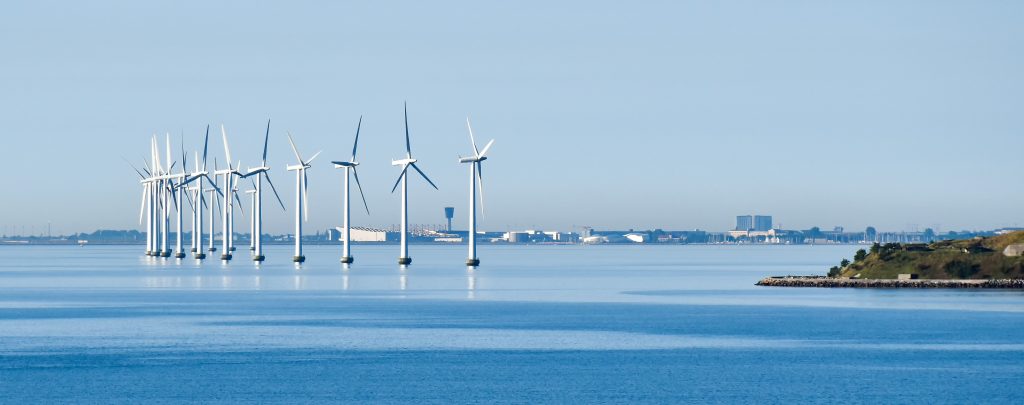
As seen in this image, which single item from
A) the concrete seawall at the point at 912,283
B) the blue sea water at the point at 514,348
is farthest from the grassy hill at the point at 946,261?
the blue sea water at the point at 514,348

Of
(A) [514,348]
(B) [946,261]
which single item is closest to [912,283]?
(B) [946,261]

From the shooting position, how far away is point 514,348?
263ft

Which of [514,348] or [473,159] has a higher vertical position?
[473,159]

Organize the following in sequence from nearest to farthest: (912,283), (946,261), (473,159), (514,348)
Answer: (514,348), (912,283), (946,261), (473,159)

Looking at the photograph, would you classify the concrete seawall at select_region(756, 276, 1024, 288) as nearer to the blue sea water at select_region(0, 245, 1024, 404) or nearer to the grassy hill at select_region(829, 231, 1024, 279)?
the grassy hill at select_region(829, 231, 1024, 279)

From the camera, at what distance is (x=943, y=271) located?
506 feet

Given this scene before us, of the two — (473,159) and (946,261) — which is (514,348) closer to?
(946,261)

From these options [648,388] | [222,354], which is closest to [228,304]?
[222,354]

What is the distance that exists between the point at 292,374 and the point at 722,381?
16.7 metres

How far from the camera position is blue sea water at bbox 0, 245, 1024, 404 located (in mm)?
62031

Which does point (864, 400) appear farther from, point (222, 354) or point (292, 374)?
point (222, 354)

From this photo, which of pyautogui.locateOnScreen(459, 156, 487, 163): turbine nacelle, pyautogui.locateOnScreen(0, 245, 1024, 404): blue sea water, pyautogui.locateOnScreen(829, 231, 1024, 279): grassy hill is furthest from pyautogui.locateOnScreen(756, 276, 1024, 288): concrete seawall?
pyautogui.locateOnScreen(459, 156, 487, 163): turbine nacelle

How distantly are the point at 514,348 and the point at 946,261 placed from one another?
84781 millimetres

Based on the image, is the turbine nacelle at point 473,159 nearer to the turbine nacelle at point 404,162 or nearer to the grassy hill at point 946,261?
the turbine nacelle at point 404,162
